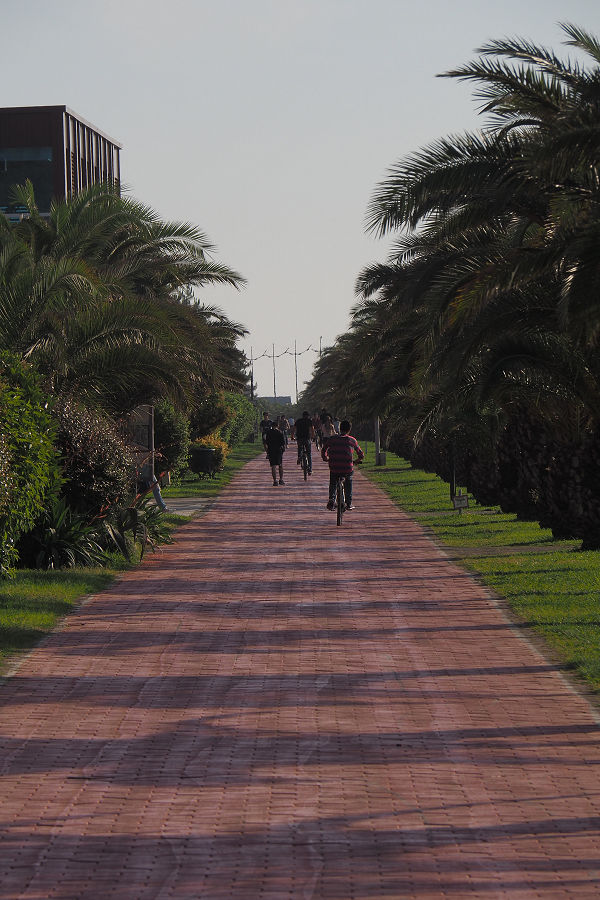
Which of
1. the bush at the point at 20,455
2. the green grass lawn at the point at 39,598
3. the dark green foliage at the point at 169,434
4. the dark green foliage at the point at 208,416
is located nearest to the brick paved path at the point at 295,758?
the green grass lawn at the point at 39,598

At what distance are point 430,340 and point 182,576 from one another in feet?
14.0

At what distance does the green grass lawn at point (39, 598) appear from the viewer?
10.6 metres

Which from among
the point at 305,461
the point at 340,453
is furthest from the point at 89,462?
the point at 305,461

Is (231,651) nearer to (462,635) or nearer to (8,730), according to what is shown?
(462,635)

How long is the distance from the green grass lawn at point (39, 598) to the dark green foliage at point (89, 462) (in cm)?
84

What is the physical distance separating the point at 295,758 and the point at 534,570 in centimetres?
893

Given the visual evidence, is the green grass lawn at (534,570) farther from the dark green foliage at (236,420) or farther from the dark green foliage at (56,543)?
the dark green foliage at (236,420)

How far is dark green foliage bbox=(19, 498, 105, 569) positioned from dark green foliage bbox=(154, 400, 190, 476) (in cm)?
1525

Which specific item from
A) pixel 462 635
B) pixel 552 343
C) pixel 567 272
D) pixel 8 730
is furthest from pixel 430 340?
pixel 8 730

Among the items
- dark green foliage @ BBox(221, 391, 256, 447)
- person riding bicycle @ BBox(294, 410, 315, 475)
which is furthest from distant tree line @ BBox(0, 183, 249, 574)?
dark green foliage @ BBox(221, 391, 256, 447)

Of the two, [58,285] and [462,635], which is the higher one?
[58,285]

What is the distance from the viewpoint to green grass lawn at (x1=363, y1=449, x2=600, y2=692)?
1037 cm

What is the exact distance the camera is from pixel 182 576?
1512cm

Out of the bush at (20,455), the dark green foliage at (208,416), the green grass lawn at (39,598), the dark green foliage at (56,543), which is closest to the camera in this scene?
the green grass lawn at (39,598)
